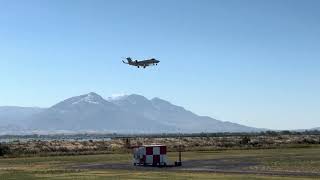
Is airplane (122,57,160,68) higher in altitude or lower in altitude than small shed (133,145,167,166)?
higher

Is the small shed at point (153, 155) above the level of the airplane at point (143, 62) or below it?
below

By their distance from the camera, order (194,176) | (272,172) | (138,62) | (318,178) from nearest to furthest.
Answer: (318,178) → (194,176) → (272,172) → (138,62)

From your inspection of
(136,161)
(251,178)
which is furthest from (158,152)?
(251,178)

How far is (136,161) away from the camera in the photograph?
62.6 meters

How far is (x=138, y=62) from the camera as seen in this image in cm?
9350

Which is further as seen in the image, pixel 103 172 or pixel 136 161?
pixel 136 161

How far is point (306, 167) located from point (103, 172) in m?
17.7

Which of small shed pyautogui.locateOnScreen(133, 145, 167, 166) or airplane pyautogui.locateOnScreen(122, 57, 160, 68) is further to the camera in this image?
airplane pyautogui.locateOnScreen(122, 57, 160, 68)

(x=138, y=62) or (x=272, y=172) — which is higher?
(x=138, y=62)

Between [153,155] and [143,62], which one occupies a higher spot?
[143,62]

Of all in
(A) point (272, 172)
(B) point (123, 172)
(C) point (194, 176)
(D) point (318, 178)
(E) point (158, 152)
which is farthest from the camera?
(E) point (158, 152)

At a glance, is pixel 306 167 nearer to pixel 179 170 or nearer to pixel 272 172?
pixel 272 172

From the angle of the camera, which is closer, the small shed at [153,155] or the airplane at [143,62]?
the small shed at [153,155]

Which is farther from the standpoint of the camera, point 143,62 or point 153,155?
point 143,62
